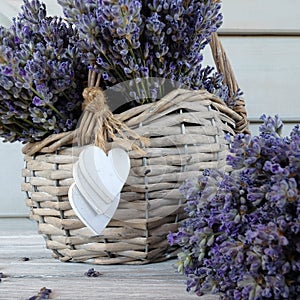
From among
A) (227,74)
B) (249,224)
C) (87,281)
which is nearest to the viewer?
(249,224)

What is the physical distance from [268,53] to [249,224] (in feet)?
3.02

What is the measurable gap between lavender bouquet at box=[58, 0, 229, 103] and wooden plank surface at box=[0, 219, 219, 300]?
25 centimetres

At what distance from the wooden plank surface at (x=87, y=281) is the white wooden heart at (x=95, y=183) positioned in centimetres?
8

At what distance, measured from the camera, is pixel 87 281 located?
2.16 ft

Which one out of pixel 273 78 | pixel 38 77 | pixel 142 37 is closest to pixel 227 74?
pixel 142 37

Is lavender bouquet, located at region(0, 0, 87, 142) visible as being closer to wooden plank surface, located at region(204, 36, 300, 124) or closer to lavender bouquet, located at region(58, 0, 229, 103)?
lavender bouquet, located at region(58, 0, 229, 103)

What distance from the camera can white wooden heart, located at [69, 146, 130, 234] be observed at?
2.21 feet

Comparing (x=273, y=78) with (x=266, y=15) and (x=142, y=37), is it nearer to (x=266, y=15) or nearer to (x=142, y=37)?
(x=266, y=15)

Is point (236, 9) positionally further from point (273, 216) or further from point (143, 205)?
point (273, 216)

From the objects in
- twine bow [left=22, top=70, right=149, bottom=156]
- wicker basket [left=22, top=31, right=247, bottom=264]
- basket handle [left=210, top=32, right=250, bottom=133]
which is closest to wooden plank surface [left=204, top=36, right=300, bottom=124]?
basket handle [left=210, top=32, right=250, bottom=133]

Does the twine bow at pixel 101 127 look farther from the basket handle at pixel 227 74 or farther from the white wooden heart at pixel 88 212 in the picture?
Result: the basket handle at pixel 227 74

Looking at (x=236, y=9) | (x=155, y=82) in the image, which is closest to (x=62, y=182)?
(x=155, y=82)

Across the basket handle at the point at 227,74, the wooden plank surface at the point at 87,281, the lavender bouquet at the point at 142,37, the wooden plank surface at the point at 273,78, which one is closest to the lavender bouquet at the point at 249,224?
the wooden plank surface at the point at 87,281

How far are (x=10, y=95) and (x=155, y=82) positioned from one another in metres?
0.21
